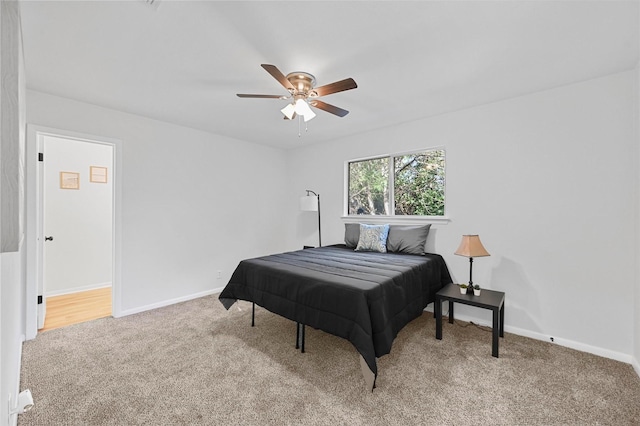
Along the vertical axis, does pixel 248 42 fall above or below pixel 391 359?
above

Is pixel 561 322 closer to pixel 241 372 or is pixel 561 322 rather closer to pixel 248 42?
pixel 241 372

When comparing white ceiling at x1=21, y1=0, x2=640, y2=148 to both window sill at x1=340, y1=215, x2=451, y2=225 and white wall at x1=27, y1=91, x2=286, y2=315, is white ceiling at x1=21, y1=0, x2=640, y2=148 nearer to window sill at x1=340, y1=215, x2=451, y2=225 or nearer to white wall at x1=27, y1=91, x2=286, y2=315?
white wall at x1=27, y1=91, x2=286, y2=315

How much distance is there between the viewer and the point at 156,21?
5.86 feet

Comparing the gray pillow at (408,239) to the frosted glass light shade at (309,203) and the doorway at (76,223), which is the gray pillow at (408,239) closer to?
the frosted glass light shade at (309,203)

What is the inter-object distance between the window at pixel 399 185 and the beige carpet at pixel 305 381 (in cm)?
160

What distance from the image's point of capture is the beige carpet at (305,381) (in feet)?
5.69

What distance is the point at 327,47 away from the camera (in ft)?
6.63

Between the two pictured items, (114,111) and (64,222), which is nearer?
(114,111)

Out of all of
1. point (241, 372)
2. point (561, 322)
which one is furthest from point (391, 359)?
point (561, 322)

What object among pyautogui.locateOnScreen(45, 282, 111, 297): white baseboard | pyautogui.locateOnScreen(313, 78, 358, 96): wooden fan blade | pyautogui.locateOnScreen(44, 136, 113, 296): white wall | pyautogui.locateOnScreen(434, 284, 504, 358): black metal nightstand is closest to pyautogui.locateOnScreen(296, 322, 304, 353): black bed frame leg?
pyautogui.locateOnScreen(434, 284, 504, 358): black metal nightstand

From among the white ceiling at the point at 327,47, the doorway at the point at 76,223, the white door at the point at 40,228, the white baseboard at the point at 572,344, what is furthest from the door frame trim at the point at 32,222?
the white baseboard at the point at 572,344

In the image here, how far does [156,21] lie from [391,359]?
302cm

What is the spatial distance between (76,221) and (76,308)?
144 cm

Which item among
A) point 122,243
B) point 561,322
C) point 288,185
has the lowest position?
point 561,322
